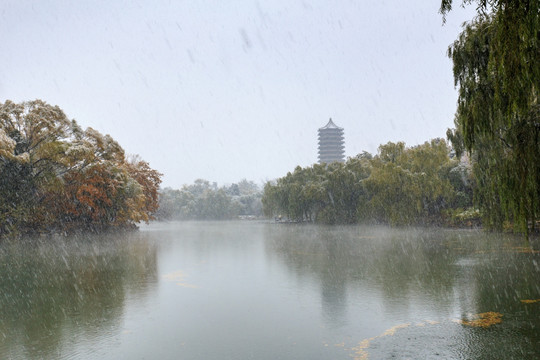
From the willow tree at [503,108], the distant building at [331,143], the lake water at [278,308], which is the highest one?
the distant building at [331,143]

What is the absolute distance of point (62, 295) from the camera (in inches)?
387

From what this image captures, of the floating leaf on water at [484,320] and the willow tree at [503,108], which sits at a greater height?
the willow tree at [503,108]

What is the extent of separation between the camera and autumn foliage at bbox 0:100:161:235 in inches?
1015

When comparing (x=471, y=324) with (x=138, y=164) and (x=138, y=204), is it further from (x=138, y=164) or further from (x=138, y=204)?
(x=138, y=164)

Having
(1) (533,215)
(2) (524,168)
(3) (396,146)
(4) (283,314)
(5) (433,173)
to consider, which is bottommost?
(4) (283,314)

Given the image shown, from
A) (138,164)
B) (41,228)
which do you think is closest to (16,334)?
(41,228)

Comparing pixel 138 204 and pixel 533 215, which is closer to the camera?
pixel 533 215

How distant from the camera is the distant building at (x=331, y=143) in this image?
14025 cm

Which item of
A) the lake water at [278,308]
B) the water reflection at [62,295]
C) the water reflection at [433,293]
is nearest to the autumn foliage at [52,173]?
the water reflection at [62,295]

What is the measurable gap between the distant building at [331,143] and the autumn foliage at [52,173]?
11014 cm

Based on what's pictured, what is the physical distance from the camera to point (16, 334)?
22.1ft

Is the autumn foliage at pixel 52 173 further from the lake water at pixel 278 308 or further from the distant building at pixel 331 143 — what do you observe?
the distant building at pixel 331 143

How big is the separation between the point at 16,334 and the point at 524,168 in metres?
8.61

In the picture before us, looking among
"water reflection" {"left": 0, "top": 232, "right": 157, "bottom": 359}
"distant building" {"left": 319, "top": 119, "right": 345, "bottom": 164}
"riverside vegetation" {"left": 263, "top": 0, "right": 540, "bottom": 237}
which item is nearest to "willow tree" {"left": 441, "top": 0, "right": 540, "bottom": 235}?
"riverside vegetation" {"left": 263, "top": 0, "right": 540, "bottom": 237}
